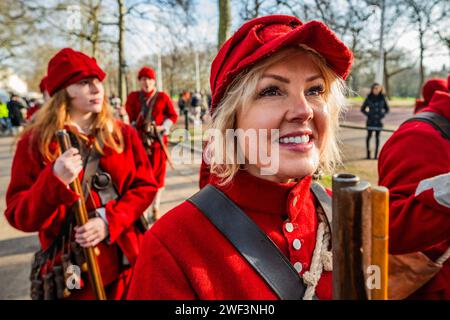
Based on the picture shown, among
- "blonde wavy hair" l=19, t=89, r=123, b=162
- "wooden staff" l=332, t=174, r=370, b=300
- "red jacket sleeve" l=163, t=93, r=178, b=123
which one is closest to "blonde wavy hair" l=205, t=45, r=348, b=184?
"wooden staff" l=332, t=174, r=370, b=300

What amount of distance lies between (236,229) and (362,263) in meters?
0.49

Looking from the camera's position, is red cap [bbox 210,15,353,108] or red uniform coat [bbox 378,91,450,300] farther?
red uniform coat [bbox 378,91,450,300]

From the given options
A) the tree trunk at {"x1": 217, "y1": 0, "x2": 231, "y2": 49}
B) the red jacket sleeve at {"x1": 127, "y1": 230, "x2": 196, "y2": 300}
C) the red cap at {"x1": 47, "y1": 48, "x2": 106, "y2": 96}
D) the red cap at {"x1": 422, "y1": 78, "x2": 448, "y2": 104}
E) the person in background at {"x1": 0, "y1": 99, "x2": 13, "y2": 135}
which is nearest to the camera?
the red jacket sleeve at {"x1": 127, "y1": 230, "x2": 196, "y2": 300}

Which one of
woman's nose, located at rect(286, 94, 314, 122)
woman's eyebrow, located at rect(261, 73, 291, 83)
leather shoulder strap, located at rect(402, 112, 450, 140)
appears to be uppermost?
woman's eyebrow, located at rect(261, 73, 291, 83)

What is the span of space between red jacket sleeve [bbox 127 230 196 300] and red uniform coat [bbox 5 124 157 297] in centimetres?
106

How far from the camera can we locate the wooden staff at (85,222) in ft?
6.82

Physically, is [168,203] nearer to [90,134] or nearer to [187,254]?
[90,134]

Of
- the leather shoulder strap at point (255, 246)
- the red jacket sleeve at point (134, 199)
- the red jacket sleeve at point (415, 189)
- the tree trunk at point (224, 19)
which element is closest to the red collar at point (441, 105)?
the red jacket sleeve at point (415, 189)

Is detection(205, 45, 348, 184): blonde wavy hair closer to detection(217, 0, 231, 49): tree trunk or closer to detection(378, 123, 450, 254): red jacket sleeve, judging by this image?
detection(378, 123, 450, 254): red jacket sleeve

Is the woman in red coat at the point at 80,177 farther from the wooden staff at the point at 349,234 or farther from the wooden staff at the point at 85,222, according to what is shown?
the wooden staff at the point at 349,234

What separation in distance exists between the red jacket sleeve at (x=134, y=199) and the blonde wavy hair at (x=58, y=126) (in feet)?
0.50

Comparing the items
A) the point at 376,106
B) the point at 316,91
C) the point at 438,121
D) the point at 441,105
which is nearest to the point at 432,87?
the point at 441,105

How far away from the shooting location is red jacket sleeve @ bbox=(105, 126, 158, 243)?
2.26 metres

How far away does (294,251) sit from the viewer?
1.26 metres
